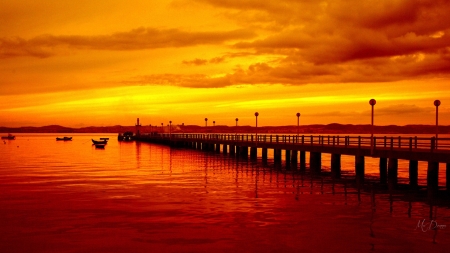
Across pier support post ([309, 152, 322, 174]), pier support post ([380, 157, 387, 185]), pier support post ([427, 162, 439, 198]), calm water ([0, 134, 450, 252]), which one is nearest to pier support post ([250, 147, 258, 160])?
pier support post ([309, 152, 322, 174])

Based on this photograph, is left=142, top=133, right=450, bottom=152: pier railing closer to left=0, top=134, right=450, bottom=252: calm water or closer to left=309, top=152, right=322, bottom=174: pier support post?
left=309, top=152, right=322, bottom=174: pier support post

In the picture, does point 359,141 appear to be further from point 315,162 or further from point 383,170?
point 315,162

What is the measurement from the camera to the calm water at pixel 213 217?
1709 cm

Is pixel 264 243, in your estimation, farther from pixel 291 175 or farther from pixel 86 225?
pixel 291 175

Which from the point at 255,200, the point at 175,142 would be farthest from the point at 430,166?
the point at 175,142

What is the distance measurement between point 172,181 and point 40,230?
18.2 m

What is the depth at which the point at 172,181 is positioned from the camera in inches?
1467

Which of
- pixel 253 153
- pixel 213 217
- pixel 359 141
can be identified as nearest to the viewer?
pixel 213 217

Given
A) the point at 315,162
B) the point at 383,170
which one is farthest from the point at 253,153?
the point at 383,170

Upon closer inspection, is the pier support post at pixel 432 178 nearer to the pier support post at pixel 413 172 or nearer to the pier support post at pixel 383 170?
the pier support post at pixel 413 172

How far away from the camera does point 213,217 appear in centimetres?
2198

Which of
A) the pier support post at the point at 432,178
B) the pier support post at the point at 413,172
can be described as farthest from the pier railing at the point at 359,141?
the pier support post at the point at 413,172

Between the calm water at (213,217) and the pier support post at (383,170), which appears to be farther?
the pier support post at (383,170)

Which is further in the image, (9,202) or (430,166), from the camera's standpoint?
(430,166)
